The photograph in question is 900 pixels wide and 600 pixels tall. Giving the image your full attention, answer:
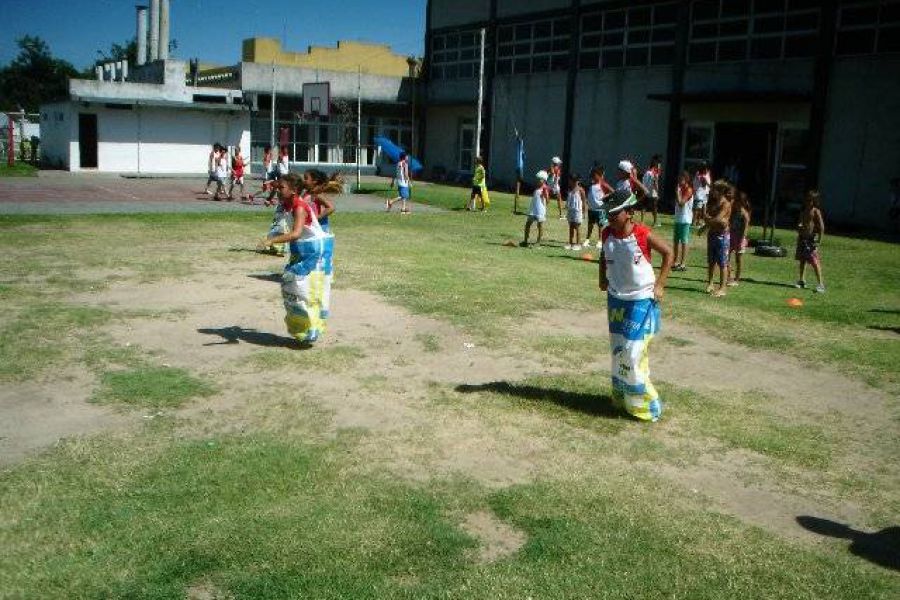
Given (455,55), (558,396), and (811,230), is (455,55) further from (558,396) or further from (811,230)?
(558,396)

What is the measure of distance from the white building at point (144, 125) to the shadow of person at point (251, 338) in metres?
29.8

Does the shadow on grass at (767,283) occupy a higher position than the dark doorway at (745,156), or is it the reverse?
the dark doorway at (745,156)

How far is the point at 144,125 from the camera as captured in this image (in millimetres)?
36750

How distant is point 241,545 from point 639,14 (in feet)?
104

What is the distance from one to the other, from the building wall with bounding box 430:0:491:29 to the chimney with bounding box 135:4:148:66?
59.7 ft

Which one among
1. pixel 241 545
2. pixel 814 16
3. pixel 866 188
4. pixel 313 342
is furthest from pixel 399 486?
pixel 814 16

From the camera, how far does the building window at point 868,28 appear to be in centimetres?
2378

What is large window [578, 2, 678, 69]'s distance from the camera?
30.7 m

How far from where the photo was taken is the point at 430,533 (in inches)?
177

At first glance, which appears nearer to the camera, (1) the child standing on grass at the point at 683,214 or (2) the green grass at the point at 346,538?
(2) the green grass at the point at 346,538

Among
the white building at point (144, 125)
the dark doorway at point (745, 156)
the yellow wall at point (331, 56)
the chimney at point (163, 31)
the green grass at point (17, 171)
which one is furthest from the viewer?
the yellow wall at point (331, 56)

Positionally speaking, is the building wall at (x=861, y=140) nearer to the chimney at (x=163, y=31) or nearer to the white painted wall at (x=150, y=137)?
the white painted wall at (x=150, y=137)

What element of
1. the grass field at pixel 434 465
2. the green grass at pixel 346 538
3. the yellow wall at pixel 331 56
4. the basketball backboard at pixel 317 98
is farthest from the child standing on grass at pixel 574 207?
the yellow wall at pixel 331 56

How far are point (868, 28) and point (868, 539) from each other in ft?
80.4
